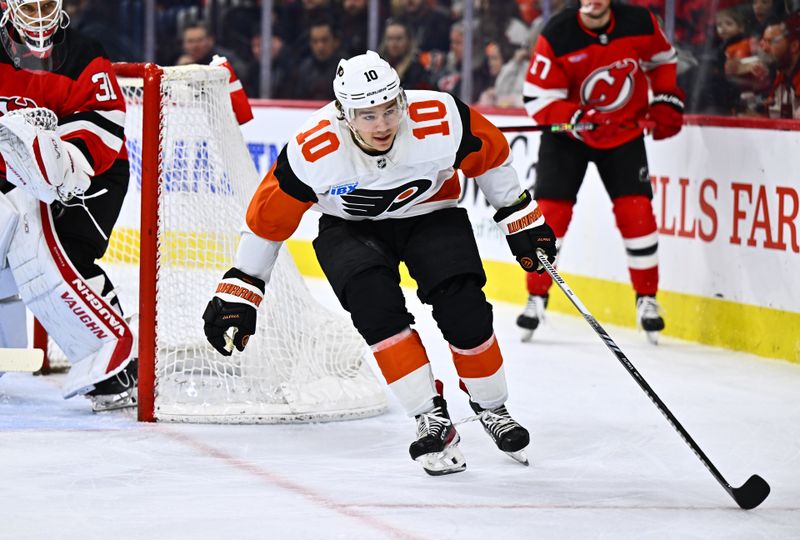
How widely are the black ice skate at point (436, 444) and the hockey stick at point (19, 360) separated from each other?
1.11 metres

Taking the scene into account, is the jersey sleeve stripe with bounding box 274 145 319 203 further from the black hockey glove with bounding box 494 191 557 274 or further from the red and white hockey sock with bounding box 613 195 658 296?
the red and white hockey sock with bounding box 613 195 658 296

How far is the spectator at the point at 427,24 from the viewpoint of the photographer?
7109mm

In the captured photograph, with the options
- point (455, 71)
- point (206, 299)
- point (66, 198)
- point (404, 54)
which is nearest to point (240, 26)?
point (404, 54)

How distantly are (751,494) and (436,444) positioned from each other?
2.33 feet

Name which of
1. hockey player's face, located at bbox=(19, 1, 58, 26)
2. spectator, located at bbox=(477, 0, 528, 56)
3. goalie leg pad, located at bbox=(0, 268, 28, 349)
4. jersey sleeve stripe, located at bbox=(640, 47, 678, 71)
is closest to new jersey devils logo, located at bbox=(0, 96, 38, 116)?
hockey player's face, located at bbox=(19, 1, 58, 26)

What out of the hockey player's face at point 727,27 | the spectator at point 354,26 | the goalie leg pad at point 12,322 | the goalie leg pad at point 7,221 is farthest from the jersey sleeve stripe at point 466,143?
the spectator at point 354,26

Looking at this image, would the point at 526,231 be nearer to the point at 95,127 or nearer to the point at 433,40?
the point at 95,127

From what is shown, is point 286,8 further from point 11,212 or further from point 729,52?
point 11,212

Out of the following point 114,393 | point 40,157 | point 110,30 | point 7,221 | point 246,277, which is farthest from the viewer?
point 110,30

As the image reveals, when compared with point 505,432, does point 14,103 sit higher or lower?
higher

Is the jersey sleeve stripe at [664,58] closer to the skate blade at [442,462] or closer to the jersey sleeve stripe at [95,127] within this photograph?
the jersey sleeve stripe at [95,127]

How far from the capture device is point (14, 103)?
144 inches

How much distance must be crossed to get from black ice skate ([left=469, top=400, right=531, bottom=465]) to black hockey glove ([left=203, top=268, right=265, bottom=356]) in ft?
1.99

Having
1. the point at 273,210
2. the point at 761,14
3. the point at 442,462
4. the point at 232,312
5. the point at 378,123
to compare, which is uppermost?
the point at 761,14
